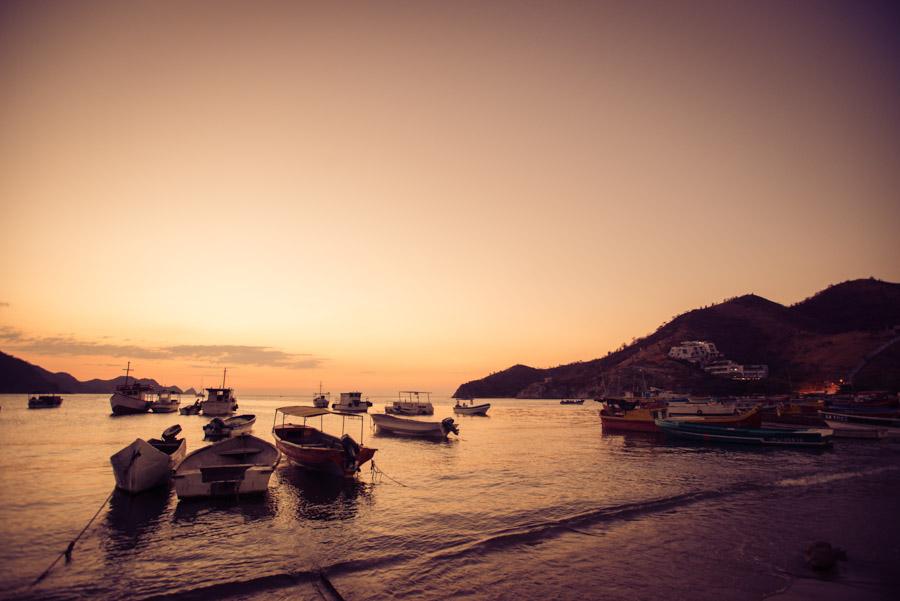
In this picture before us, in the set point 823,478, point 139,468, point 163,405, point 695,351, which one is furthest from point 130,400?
point 695,351

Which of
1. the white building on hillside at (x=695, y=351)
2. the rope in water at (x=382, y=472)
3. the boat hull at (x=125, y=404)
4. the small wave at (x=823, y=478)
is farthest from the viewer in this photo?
the white building on hillside at (x=695, y=351)

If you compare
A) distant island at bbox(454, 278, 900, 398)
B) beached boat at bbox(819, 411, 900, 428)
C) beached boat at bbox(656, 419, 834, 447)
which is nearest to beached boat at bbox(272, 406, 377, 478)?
beached boat at bbox(656, 419, 834, 447)

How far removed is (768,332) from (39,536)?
678ft

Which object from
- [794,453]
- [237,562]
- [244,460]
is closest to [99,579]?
[237,562]

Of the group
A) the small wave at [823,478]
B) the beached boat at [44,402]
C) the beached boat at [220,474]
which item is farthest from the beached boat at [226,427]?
the beached boat at [44,402]

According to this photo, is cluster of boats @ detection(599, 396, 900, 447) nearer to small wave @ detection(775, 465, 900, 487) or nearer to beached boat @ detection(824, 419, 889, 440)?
beached boat @ detection(824, 419, 889, 440)

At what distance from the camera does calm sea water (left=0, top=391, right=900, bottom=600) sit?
10336mm

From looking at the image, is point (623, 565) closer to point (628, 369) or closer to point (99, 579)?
point (99, 579)

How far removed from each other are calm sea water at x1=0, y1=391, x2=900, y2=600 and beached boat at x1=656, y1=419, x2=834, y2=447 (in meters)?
7.93

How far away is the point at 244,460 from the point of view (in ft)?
71.3

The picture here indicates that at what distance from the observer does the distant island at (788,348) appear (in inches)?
4358

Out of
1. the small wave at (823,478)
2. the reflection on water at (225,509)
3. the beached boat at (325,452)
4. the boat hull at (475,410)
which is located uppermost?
the beached boat at (325,452)

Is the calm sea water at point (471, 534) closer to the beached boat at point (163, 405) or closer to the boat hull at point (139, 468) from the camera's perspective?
the boat hull at point (139, 468)

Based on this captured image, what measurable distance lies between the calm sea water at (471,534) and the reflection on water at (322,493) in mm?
143
